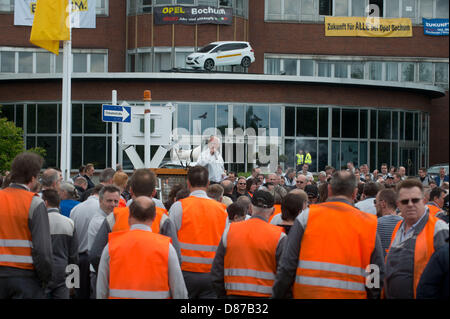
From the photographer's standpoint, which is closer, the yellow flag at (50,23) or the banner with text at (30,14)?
the yellow flag at (50,23)

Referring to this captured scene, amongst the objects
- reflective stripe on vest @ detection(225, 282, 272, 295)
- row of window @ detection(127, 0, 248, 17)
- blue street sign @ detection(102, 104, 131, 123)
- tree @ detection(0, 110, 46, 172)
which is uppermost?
row of window @ detection(127, 0, 248, 17)

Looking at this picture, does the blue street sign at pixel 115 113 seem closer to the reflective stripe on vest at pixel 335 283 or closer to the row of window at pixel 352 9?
the reflective stripe on vest at pixel 335 283

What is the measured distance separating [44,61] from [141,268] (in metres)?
38.0

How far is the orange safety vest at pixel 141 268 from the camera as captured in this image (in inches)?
211

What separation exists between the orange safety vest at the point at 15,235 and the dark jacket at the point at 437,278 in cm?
373

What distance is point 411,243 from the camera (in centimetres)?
570

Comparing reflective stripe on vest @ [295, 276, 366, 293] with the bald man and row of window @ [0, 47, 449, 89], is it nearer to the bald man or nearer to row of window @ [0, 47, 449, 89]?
the bald man

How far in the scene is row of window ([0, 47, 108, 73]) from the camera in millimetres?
40875

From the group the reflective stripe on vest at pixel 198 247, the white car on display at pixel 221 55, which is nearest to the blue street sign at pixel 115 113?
the reflective stripe on vest at pixel 198 247

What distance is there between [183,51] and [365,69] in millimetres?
11966

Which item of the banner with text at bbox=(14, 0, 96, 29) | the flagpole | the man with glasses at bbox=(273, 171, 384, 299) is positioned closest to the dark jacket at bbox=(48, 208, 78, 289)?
the man with glasses at bbox=(273, 171, 384, 299)

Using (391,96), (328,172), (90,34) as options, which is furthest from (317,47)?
(328,172)
